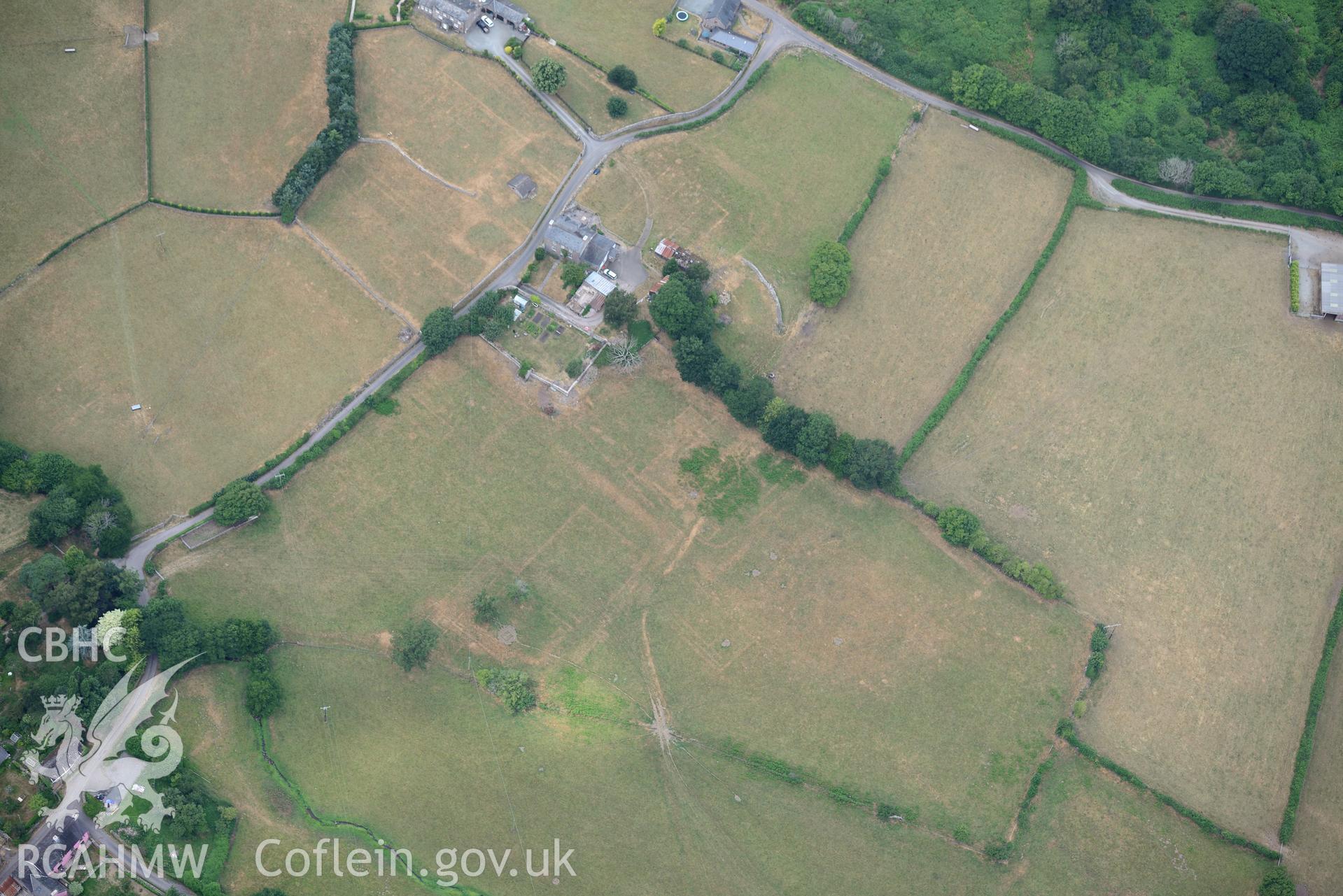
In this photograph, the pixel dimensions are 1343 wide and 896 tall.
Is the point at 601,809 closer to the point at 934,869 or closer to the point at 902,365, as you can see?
the point at 934,869

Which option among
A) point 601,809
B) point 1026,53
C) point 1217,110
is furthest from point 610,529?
point 1217,110

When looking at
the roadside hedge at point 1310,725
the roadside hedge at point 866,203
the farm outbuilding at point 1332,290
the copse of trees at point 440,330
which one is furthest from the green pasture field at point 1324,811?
the copse of trees at point 440,330

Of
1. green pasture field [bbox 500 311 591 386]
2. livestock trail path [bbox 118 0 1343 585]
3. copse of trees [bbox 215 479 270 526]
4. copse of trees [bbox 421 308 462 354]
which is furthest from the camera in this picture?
livestock trail path [bbox 118 0 1343 585]

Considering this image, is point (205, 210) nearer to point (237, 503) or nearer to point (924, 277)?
point (237, 503)

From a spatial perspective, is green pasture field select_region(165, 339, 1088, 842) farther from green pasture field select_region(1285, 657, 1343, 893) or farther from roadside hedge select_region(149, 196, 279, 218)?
roadside hedge select_region(149, 196, 279, 218)

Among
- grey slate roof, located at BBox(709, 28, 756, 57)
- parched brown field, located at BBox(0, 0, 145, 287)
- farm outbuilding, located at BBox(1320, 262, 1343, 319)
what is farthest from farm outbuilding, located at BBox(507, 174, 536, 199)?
farm outbuilding, located at BBox(1320, 262, 1343, 319)

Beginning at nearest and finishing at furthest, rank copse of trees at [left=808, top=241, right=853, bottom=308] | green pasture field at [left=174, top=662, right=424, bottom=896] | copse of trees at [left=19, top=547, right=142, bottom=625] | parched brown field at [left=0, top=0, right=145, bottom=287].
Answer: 1. green pasture field at [left=174, top=662, right=424, bottom=896]
2. copse of trees at [left=19, top=547, right=142, bottom=625]
3. parched brown field at [left=0, top=0, right=145, bottom=287]
4. copse of trees at [left=808, top=241, right=853, bottom=308]
